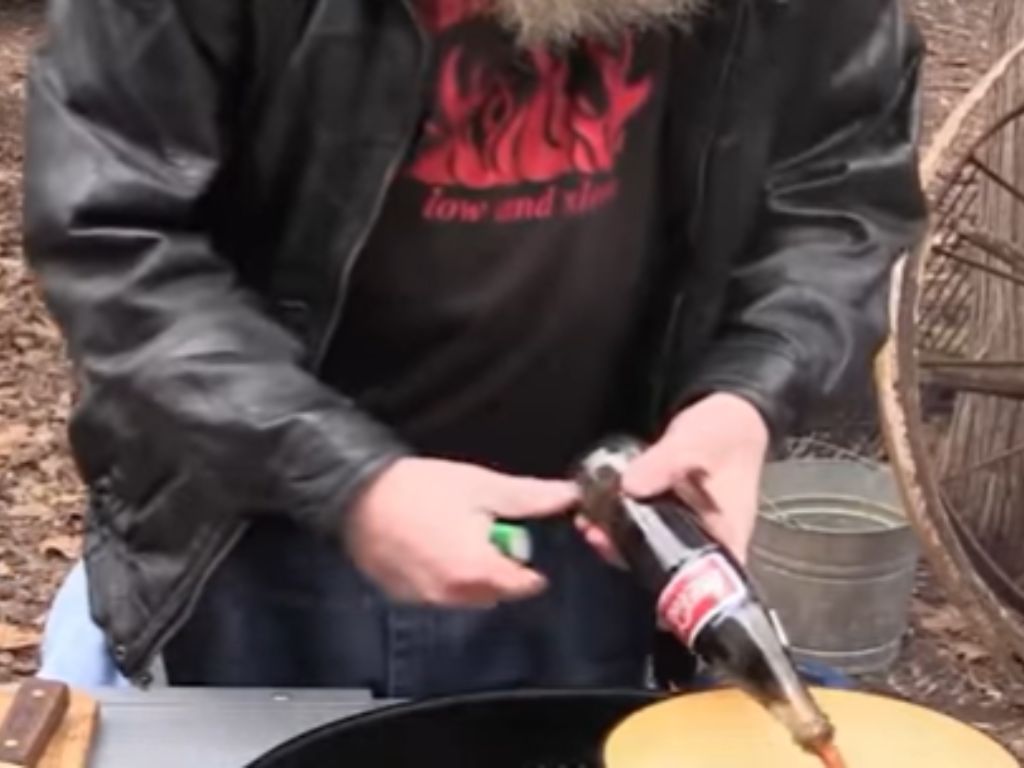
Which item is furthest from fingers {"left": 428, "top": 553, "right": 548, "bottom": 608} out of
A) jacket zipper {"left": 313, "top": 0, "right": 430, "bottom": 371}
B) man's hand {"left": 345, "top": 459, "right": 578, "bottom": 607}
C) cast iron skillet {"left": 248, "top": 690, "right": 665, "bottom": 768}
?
jacket zipper {"left": 313, "top": 0, "right": 430, "bottom": 371}

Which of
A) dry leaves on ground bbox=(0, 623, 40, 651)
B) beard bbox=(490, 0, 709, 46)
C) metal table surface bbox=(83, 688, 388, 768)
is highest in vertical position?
beard bbox=(490, 0, 709, 46)

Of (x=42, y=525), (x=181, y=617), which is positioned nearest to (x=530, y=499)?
(x=181, y=617)

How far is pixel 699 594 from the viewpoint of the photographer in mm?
1229

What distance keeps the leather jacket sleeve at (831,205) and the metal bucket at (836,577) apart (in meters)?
1.65

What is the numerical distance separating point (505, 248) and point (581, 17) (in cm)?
16

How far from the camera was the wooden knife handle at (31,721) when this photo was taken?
54.1 inches

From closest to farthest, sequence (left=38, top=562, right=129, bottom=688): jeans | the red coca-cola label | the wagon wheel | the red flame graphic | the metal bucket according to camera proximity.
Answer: the red coca-cola label → the red flame graphic → (left=38, top=562, right=129, bottom=688): jeans → the wagon wheel → the metal bucket

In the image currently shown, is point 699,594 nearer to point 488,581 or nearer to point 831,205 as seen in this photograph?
point 488,581

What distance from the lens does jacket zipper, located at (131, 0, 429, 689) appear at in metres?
1.40

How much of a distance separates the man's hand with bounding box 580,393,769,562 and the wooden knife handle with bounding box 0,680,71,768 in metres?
0.34

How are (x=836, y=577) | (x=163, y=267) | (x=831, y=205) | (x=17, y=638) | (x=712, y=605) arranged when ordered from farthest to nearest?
(x=17, y=638), (x=836, y=577), (x=831, y=205), (x=163, y=267), (x=712, y=605)

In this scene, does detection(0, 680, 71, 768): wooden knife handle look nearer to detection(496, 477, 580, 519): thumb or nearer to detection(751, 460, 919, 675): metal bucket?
detection(496, 477, 580, 519): thumb

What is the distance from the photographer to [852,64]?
61.6 inches

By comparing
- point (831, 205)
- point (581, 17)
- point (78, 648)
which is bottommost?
point (78, 648)
